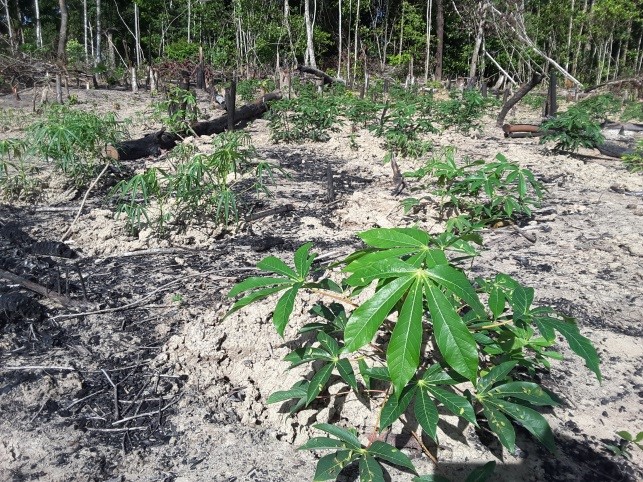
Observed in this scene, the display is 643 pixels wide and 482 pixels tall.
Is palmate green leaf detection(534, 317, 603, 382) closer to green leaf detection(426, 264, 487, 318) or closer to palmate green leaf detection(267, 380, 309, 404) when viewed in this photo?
green leaf detection(426, 264, 487, 318)

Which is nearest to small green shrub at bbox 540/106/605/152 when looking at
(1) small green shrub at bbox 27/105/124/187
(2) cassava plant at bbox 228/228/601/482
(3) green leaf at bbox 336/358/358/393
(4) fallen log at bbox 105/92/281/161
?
(4) fallen log at bbox 105/92/281/161

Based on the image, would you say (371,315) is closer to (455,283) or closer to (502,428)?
(455,283)

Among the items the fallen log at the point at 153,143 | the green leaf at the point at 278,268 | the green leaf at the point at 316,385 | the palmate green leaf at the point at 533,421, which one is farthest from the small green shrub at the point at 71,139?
the palmate green leaf at the point at 533,421

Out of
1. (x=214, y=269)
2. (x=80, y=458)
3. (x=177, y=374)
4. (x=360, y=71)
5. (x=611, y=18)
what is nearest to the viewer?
(x=80, y=458)

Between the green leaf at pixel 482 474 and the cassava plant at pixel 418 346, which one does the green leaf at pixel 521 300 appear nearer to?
the cassava plant at pixel 418 346

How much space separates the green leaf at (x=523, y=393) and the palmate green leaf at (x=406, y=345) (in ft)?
1.52

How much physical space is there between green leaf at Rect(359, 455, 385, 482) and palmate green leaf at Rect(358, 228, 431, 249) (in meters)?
0.59

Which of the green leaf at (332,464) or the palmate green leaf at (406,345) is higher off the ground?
the palmate green leaf at (406,345)

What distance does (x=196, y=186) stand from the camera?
11.4 feet

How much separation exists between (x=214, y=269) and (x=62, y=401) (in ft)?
3.89

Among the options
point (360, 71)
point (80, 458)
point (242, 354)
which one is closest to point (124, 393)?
point (80, 458)

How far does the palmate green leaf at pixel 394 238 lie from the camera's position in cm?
138

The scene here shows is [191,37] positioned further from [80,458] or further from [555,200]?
[80,458]

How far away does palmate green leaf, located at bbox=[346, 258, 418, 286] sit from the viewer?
1.23m
